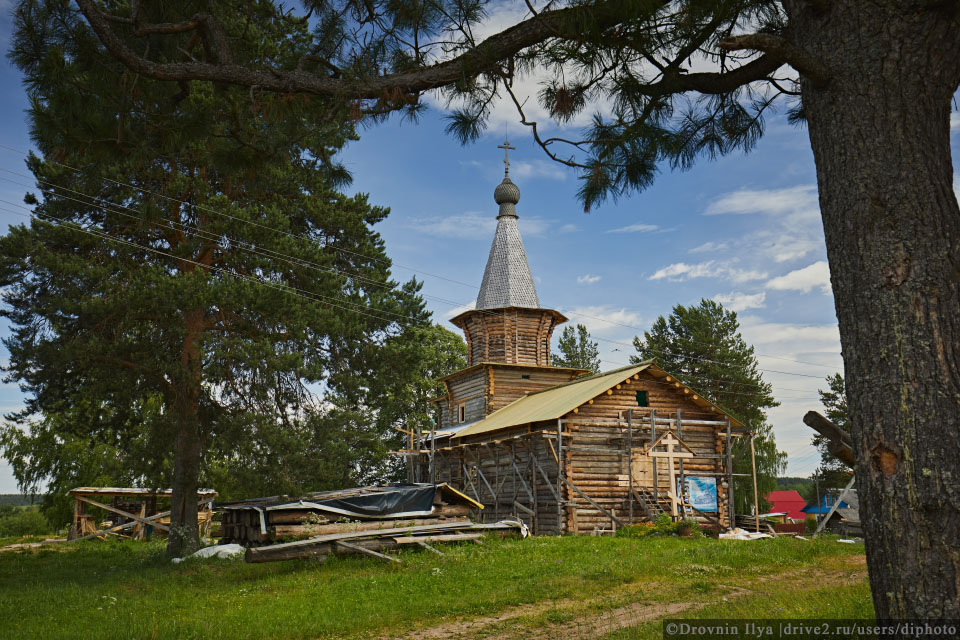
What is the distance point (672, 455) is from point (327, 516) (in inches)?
473

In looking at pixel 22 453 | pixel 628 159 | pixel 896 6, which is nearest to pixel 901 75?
pixel 896 6

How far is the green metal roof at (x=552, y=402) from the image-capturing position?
82.3ft

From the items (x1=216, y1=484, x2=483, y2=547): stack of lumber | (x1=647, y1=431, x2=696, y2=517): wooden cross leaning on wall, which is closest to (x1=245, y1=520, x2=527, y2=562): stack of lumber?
(x1=216, y1=484, x2=483, y2=547): stack of lumber

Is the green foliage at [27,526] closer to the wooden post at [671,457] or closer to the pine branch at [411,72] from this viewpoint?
the wooden post at [671,457]

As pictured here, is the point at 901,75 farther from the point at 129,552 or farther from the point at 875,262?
the point at 129,552

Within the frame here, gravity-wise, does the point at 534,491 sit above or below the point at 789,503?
above

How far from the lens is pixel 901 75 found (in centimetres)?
493

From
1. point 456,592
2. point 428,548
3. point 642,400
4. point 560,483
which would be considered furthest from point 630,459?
point 456,592

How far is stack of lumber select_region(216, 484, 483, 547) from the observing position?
56.3 ft

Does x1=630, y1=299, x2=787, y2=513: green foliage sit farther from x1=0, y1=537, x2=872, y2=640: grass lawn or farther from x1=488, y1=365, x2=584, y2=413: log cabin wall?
x1=0, y1=537, x2=872, y2=640: grass lawn

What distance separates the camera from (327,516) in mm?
17875

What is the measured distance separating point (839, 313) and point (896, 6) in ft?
6.87

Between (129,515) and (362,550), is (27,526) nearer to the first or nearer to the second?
(129,515)

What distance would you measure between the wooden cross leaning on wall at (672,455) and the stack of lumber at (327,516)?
23.5 ft
